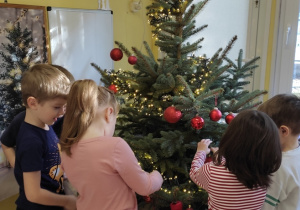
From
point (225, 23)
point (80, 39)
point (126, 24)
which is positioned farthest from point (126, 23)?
point (225, 23)

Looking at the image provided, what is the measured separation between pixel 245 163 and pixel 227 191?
139 mm

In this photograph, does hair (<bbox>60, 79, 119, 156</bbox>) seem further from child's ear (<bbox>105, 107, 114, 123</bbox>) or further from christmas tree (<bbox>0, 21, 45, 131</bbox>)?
christmas tree (<bbox>0, 21, 45, 131</bbox>)

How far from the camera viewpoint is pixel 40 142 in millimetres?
1183

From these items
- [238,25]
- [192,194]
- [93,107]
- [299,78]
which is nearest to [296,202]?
[192,194]

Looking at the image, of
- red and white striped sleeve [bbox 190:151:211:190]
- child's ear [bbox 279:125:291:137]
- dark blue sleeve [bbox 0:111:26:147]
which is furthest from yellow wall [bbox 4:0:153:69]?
child's ear [bbox 279:125:291:137]

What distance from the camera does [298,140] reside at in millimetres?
1358

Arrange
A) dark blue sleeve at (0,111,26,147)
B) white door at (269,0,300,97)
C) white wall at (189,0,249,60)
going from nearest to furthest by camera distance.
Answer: dark blue sleeve at (0,111,26,147) → white door at (269,0,300,97) → white wall at (189,0,249,60)

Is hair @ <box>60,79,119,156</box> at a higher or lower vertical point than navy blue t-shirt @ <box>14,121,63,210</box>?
higher

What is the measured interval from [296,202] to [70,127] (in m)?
0.98

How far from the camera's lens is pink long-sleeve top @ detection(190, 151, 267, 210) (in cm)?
111

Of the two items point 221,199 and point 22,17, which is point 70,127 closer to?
point 221,199

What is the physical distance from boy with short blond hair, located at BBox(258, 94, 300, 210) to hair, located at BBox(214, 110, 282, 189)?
149mm

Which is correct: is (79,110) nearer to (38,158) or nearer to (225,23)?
(38,158)

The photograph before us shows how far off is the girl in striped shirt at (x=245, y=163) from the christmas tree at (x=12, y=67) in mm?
1672
